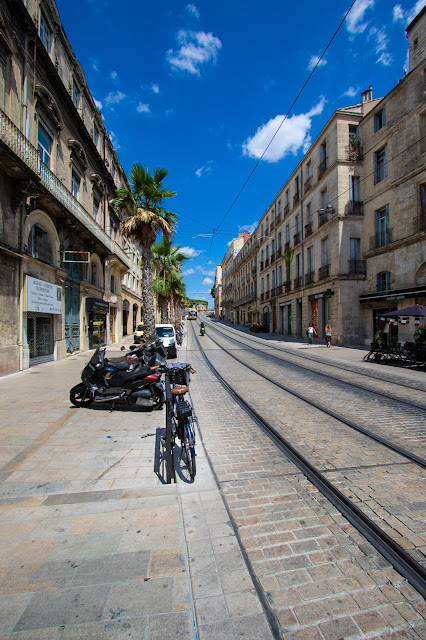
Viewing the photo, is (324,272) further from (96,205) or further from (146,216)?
(96,205)

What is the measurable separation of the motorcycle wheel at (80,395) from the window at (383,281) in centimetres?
1764

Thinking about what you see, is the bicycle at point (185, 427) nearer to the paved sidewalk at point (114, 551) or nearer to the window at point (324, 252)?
the paved sidewalk at point (114, 551)

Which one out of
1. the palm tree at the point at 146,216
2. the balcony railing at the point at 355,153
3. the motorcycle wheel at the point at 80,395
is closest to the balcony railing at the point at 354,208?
the balcony railing at the point at 355,153

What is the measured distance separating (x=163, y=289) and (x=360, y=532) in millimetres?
26816

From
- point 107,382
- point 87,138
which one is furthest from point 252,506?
point 87,138

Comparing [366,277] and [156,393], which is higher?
[366,277]

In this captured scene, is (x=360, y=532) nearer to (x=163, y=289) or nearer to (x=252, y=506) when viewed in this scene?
(x=252, y=506)

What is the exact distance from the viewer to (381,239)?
1870cm

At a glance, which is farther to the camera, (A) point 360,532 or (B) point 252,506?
(B) point 252,506

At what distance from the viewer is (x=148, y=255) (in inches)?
573

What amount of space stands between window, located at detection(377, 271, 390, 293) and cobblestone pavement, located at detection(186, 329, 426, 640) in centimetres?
1700

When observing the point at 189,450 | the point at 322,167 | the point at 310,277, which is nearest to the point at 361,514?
the point at 189,450

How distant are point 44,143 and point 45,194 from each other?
3.29 metres

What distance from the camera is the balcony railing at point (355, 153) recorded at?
2034 centimetres
